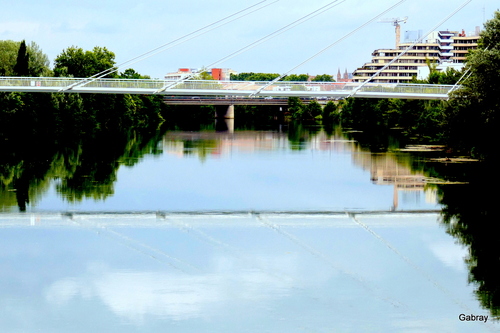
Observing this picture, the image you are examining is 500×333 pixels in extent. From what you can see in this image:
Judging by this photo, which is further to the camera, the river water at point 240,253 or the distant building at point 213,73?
the distant building at point 213,73

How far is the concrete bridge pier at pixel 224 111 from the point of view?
381 feet

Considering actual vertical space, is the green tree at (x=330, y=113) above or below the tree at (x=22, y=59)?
below

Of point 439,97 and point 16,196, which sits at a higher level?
point 439,97

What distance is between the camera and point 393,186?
27203 millimetres

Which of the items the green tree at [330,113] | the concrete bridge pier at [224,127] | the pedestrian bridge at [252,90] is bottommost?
the concrete bridge pier at [224,127]

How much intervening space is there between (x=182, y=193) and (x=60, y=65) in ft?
131

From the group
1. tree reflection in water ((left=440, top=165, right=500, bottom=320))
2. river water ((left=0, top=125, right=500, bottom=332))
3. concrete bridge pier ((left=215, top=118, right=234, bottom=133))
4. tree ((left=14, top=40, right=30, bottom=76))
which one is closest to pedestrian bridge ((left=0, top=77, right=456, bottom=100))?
river water ((left=0, top=125, right=500, bottom=332))

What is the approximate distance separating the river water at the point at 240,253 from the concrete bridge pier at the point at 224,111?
85.1 meters

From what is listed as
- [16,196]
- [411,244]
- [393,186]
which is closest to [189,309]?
[411,244]

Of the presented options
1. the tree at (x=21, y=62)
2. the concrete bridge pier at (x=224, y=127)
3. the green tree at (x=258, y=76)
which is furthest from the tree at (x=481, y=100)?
the green tree at (x=258, y=76)

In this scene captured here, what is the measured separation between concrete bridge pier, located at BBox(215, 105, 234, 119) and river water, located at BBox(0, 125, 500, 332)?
85.1 m

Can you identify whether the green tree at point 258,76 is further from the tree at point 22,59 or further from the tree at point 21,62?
the tree at point 21,62

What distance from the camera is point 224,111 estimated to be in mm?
117438

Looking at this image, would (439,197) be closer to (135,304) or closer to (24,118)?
(135,304)
